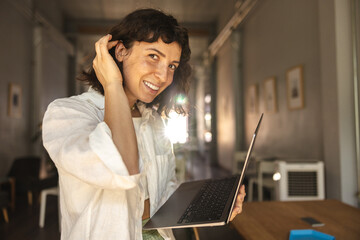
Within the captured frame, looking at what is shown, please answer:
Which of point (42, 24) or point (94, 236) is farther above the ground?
point (42, 24)

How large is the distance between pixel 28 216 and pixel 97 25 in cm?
666

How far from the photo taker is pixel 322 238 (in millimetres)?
1022

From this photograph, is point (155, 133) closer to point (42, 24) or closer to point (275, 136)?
point (275, 136)

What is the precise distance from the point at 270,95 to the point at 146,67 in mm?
4798

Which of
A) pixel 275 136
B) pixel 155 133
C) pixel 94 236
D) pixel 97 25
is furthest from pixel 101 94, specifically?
pixel 97 25

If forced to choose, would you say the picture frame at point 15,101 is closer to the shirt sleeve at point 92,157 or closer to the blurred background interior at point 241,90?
the blurred background interior at point 241,90

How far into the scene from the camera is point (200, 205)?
0.90 meters

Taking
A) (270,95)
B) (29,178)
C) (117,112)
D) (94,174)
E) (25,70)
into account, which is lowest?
(29,178)

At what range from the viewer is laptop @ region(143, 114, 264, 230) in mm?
744

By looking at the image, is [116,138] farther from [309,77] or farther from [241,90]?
[241,90]

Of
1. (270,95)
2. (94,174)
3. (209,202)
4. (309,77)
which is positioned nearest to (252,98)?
(270,95)

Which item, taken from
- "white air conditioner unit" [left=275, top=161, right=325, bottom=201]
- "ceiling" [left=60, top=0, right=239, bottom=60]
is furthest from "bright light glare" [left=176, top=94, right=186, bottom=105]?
"ceiling" [left=60, top=0, right=239, bottom=60]

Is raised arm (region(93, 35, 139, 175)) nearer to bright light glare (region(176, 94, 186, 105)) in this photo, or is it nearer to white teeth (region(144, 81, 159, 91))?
white teeth (region(144, 81, 159, 91))

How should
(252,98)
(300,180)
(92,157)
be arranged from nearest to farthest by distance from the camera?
(92,157)
(300,180)
(252,98)
